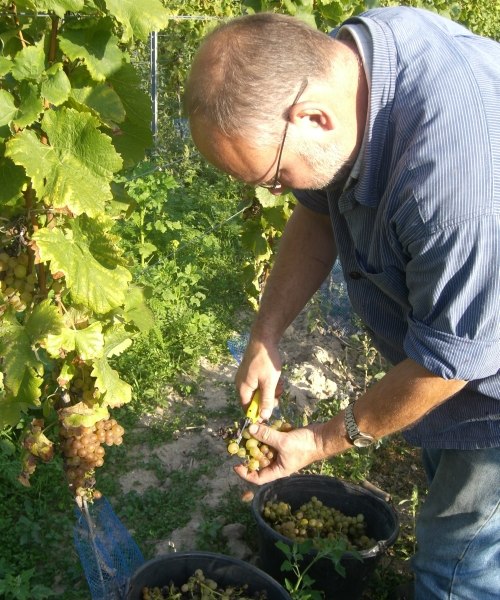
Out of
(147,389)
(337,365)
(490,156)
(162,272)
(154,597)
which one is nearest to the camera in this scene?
(490,156)

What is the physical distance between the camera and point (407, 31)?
186 cm

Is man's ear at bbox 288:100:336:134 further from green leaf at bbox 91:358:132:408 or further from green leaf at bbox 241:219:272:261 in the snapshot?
green leaf at bbox 241:219:272:261

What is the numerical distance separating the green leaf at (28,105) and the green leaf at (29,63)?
23 mm

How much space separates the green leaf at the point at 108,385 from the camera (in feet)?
7.48

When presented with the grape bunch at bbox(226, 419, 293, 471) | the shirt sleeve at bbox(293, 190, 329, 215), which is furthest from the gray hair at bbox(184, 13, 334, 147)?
the grape bunch at bbox(226, 419, 293, 471)

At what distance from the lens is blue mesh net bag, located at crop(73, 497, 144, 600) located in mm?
2830

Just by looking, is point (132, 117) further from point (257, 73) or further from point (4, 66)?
point (257, 73)

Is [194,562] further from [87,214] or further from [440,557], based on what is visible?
[87,214]

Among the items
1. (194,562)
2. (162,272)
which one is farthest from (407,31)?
(162,272)

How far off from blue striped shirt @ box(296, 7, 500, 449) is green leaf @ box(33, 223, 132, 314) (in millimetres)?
653

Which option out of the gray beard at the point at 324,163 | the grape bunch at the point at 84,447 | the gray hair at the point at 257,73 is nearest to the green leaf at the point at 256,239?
the grape bunch at the point at 84,447

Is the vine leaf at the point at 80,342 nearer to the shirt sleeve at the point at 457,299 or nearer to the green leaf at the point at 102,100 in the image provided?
the green leaf at the point at 102,100

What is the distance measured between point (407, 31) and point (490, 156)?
0.41 meters

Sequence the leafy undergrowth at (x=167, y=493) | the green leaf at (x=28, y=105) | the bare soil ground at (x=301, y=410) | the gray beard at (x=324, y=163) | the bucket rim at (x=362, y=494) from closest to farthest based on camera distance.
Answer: the gray beard at (x=324, y=163), the green leaf at (x=28, y=105), the bucket rim at (x=362, y=494), the leafy undergrowth at (x=167, y=493), the bare soil ground at (x=301, y=410)
